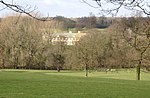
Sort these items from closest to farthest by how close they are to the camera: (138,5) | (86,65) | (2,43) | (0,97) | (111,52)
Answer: (138,5), (0,97), (86,65), (111,52), (2,43)

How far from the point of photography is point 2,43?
70312mm

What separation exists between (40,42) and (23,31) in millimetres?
5255

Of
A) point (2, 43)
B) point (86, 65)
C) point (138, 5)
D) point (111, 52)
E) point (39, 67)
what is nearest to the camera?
point (138, 5)

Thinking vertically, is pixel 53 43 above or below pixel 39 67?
above

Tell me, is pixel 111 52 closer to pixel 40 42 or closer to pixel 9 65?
pixel 40 42

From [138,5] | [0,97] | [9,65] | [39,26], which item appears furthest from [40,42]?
[138,5]

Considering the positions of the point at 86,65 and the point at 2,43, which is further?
the point at 2,43

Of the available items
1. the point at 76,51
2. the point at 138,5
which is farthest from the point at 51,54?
the point at 138,5

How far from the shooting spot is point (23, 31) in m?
71.1

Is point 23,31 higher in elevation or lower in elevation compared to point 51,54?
higher

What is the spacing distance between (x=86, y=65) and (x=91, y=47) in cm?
359

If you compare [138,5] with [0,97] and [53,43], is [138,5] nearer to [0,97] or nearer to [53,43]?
[0,97]

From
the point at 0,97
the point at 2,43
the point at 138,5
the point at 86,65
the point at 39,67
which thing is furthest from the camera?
the point at 39,67

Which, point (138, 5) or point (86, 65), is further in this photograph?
point (86, 65)
